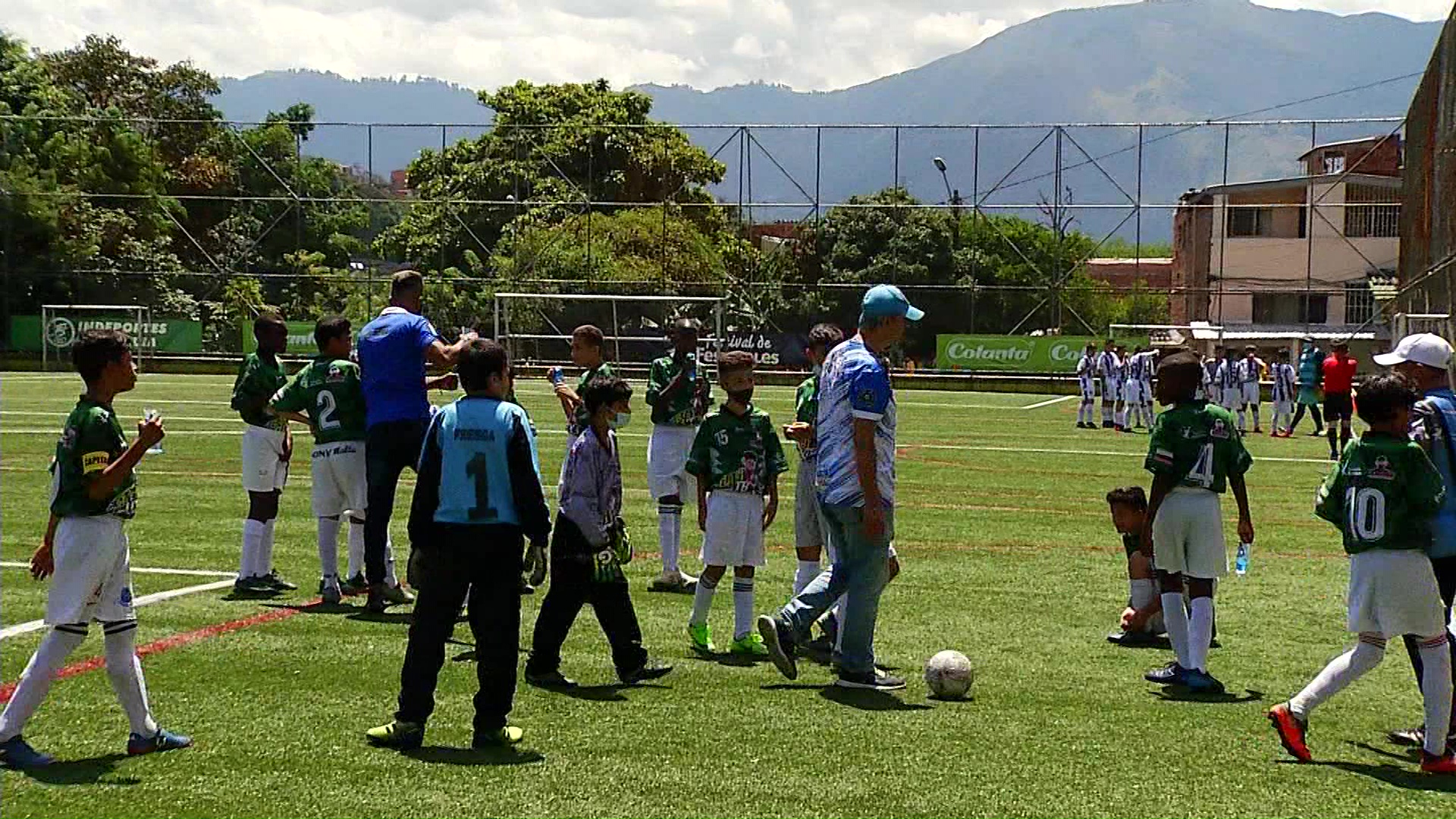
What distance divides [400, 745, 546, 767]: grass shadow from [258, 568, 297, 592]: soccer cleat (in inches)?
185

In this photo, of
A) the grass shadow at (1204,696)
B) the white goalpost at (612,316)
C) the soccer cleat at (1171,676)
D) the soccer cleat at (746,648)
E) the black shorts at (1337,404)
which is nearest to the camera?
the grass shadow at (1204,696)

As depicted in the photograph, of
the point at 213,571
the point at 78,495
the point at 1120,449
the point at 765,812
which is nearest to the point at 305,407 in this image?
the point at 213,571

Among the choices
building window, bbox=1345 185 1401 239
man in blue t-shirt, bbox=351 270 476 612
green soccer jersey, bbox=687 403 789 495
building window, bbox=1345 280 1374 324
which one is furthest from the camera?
building window, bbox=1345 185 1401 239

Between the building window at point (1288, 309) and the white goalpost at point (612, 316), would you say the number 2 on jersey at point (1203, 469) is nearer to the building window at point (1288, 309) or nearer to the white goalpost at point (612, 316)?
the white goalpost at point (612, 316)

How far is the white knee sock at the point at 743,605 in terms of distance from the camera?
9680 mm

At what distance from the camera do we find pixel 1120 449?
28.0 meters

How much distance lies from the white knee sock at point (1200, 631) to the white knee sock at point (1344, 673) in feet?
4.63

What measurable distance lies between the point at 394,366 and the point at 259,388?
181cm

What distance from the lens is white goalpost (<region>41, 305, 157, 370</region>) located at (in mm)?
57562

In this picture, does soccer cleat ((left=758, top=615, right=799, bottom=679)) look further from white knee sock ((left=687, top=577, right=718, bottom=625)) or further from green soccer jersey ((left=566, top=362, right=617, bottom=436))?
green soccer jersey ((left=566, top=362, right=617, bottom=436))

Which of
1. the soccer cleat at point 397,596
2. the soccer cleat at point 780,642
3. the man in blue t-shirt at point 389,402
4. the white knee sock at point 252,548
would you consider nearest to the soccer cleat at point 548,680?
the soccer cleat at point 780,642

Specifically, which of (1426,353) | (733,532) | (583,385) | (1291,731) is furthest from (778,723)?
(1426,353)

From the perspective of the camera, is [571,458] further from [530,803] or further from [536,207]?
[536,207]

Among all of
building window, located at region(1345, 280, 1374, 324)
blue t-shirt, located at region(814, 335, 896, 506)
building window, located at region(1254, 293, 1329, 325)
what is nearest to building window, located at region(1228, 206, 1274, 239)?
building window, located at region(1254, 293, 1329, 325)
